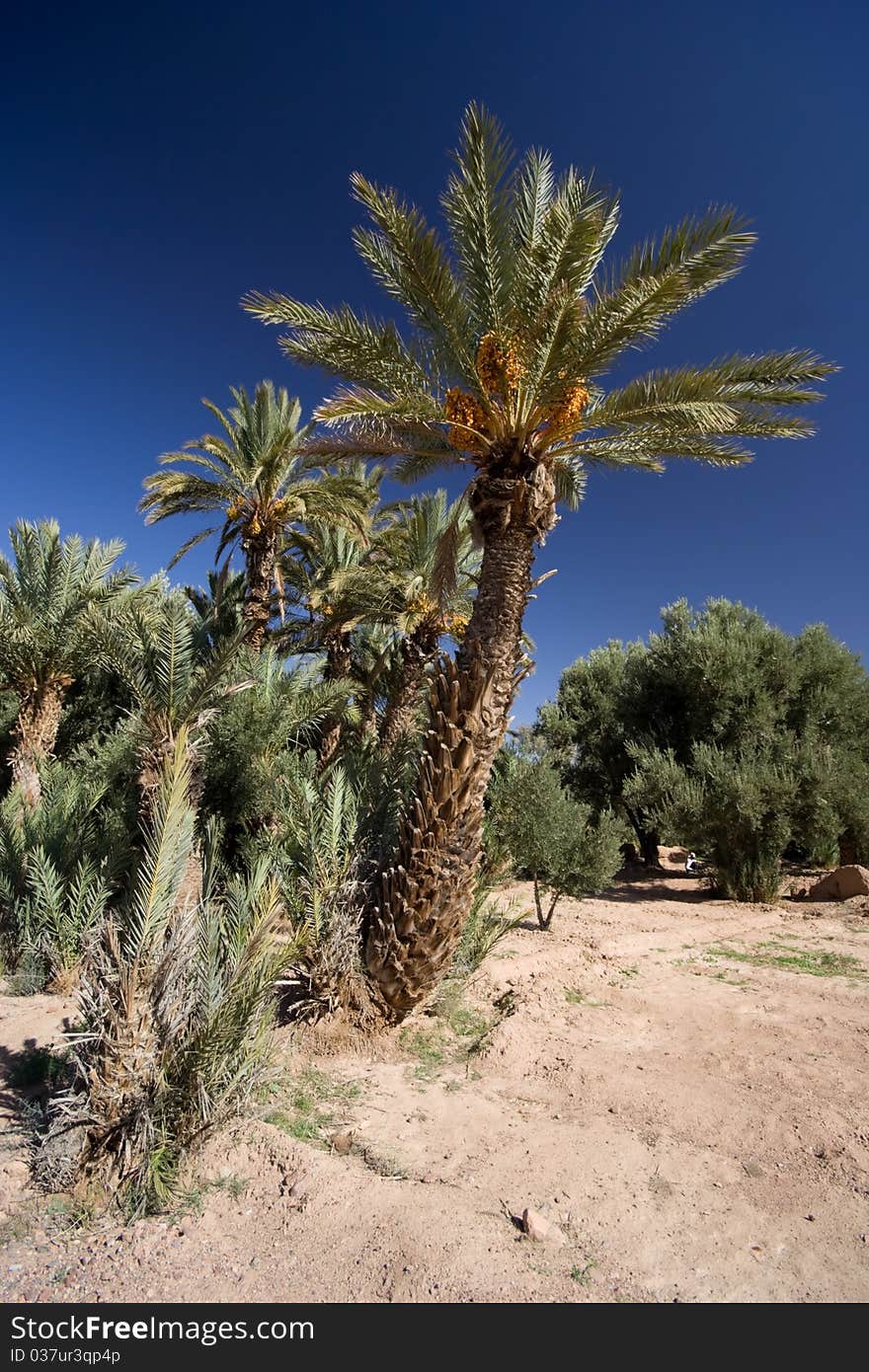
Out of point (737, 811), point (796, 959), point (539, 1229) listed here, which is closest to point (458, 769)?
point (539, 1229)

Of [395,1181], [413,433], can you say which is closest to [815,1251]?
[395,1181]

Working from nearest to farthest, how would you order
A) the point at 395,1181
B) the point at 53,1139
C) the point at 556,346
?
the point at 53,1139
the point at 395,1181
the point at 556,346

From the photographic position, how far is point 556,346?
561 centimetres

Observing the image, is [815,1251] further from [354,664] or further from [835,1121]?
[354,664]

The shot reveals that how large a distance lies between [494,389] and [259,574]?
832cm

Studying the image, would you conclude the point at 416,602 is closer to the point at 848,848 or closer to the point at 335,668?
the point at 335,668

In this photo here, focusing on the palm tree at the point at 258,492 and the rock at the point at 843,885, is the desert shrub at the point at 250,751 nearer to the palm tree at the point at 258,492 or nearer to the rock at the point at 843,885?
the palm tree at the point at 258,492

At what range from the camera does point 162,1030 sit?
3068 millimetres

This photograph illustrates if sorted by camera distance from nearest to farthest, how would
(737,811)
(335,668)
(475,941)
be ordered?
1. (475,941)
2. (737,811)
3. (335,668)

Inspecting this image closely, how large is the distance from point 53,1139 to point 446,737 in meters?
3.48

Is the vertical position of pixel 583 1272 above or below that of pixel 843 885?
below

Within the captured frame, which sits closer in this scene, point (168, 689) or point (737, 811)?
point (168, 689)

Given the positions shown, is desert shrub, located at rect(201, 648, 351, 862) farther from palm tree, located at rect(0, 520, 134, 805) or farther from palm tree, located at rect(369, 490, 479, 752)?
palm tree, located at rect(369, 490, 479, 752)

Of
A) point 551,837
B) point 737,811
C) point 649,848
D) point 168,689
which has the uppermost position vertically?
point 168,689
